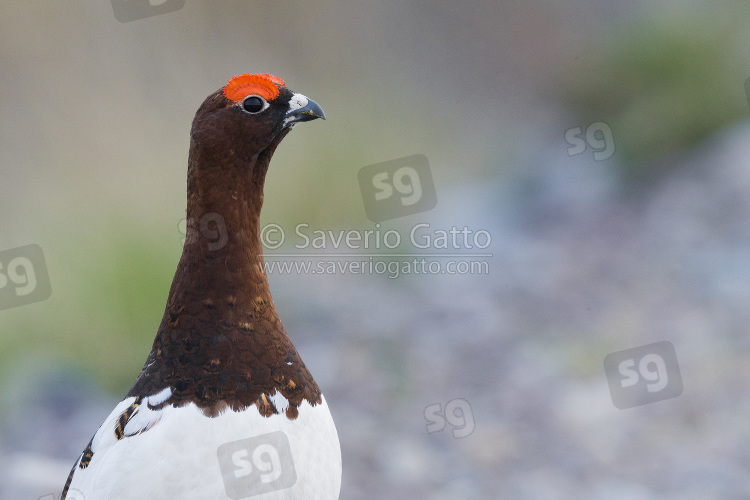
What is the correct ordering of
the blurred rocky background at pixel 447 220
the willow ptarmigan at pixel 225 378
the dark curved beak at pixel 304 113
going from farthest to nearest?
the blurred rocky background at pixel 447 220 < the dark curved beak at pixel 304 113 < the willow ptarmigan at pixel 225 378

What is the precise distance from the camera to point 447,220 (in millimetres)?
3287

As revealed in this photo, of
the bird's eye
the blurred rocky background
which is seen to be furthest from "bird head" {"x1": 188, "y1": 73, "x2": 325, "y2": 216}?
the blurred rocky background

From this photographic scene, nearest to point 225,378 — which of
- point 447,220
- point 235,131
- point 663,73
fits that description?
point 235,131

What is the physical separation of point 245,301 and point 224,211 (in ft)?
0.48

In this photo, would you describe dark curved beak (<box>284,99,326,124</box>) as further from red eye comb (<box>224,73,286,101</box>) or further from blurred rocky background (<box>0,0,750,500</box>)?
blurred rocky background (<box>0,0,750,500</box>)

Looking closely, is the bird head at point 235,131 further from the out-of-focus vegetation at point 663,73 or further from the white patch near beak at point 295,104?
the out-of-focus vegetation at point 663,73

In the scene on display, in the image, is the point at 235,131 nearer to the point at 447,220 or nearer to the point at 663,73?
the point at 447,220

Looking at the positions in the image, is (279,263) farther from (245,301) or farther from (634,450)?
(245,301)

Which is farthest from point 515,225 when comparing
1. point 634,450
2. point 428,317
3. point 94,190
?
point 94,190

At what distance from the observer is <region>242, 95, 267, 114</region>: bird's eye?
1.25 metres

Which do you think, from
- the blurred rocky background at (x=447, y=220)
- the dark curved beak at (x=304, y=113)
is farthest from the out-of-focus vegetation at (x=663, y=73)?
the dark curved beak at (x=304, y=113)

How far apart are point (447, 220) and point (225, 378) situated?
2.17 metres

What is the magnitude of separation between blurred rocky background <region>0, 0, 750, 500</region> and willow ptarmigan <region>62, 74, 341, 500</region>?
4.33 ft

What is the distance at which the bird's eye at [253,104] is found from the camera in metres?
1.25
